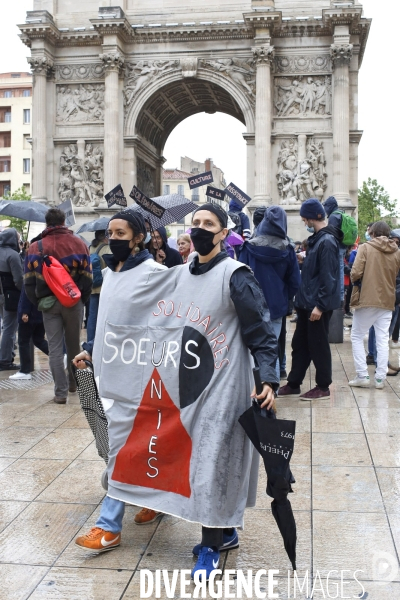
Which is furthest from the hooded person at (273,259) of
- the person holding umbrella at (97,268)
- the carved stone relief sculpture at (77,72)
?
the carved stone relief sculpture at (77,72)

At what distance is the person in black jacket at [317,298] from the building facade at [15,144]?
7397 cm

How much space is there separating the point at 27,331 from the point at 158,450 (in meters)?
5.84

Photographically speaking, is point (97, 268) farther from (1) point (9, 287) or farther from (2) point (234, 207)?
(2) point (234, 207)

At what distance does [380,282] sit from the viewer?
877 cm

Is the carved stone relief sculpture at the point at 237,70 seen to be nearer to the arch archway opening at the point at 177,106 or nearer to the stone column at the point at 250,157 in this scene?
the arch archway opening at the point at 177,106

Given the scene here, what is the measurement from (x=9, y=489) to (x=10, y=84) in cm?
8567

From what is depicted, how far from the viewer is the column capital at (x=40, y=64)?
2716 cm

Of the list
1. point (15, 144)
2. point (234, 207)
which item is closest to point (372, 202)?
point (15, 144)

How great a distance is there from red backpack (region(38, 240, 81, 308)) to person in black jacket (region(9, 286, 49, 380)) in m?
0.82

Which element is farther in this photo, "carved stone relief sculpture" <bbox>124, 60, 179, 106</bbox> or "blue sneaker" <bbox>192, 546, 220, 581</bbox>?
"carved stone relief sculpture" <bbox>124, 60, 179, 106</bbox>

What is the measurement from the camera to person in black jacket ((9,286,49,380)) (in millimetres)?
9258

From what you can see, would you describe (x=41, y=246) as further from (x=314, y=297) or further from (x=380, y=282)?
(x=380, y=282)

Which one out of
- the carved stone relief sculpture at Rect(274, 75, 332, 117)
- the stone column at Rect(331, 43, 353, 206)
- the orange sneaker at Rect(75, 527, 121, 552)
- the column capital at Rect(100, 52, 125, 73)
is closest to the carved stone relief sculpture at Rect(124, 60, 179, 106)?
the column capital at Rect(100, 52, 125, 73)

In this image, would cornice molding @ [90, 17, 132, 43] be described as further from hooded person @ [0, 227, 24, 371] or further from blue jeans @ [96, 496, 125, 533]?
blue jeans @ [96, 496, 125, 533]
